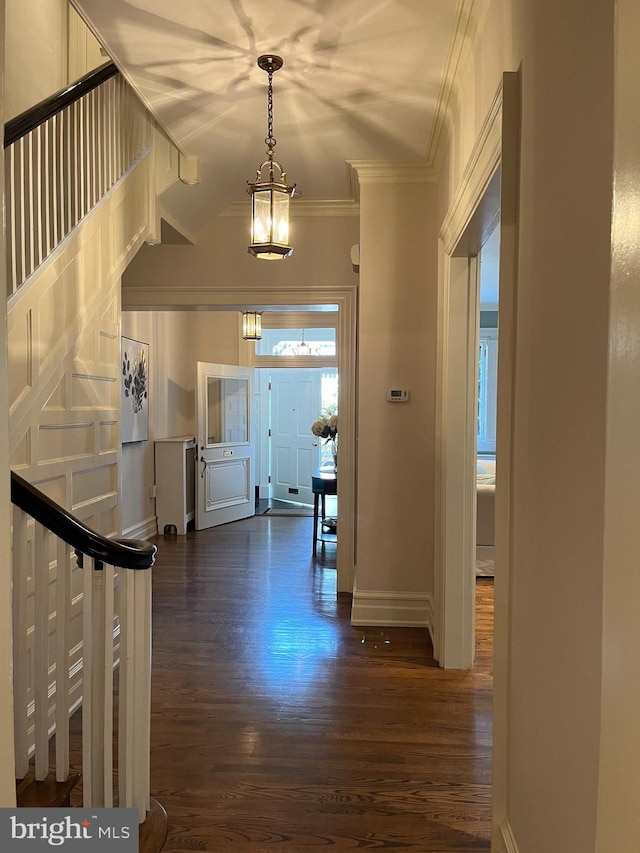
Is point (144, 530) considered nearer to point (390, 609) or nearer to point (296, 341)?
point (390, 609)

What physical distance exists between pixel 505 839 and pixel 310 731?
1064 mm

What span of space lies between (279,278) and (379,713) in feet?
9.74

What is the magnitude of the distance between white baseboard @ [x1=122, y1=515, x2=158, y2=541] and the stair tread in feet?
12.5

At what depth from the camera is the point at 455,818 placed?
6.66 feet

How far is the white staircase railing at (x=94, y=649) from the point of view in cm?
182

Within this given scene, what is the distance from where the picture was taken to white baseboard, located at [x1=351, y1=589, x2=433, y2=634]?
3.77 meters

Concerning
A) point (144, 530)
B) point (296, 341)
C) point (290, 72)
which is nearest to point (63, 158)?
point (290, 72)

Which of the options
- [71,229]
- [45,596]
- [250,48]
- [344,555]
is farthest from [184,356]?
[45,596]

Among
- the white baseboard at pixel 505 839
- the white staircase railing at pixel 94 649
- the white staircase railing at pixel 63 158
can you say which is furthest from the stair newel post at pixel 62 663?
the white baseboard at pixel 505 839

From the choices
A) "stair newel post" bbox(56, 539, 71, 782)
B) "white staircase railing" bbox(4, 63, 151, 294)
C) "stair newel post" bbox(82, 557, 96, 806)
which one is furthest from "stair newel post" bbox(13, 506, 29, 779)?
"white staircase railing" bbox(4, 63, 151, 294)

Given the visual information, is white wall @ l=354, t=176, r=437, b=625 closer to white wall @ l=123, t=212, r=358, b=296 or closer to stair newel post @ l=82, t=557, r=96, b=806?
white wall @ l=123, t=212, r=358, b=296

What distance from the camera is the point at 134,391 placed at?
19.1 ft

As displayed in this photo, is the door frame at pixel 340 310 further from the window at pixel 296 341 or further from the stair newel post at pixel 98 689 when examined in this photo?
the window at pixel 296 341

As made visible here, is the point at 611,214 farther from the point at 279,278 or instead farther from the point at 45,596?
the point at 279,278
